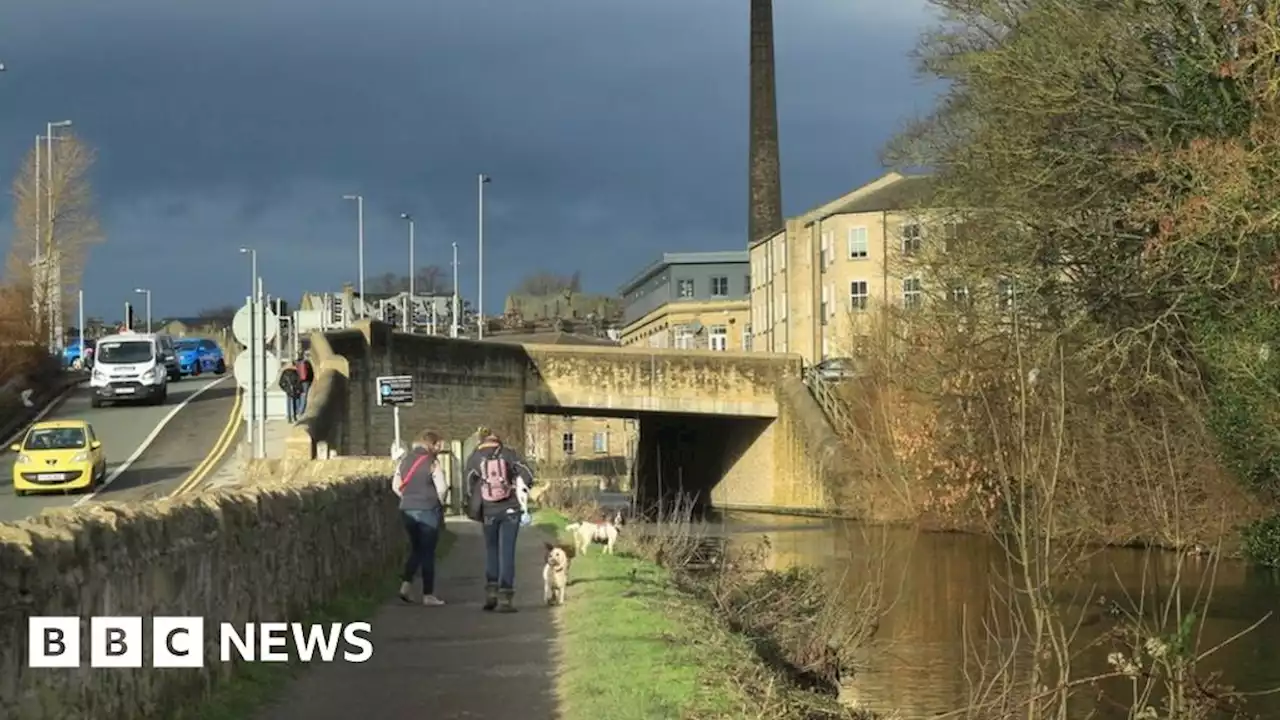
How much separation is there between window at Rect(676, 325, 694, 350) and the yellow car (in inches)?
2805

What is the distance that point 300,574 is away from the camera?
1370cm

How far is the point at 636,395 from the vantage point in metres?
61.3

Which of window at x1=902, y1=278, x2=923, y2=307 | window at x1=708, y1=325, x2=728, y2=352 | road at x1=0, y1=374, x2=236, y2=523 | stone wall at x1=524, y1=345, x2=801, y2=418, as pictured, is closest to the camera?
road at x1=0, y1=374, x2=236, y2=523

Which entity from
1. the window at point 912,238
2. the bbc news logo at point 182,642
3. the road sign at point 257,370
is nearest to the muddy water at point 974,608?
the bbc news logo at point 182,642

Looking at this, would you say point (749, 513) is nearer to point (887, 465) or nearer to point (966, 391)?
point (887, 465)

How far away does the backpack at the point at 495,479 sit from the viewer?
15.9 metres

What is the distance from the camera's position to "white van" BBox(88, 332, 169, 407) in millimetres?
53219

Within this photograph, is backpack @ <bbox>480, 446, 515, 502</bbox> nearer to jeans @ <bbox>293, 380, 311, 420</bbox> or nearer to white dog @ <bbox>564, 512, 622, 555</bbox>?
white dog @ <bbox>564, 512, 622, 555</bbox>

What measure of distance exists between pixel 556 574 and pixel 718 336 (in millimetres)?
92678

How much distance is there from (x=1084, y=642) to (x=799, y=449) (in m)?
38.7

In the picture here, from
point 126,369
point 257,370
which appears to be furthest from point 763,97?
point 257,370

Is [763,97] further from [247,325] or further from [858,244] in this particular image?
[247,325]

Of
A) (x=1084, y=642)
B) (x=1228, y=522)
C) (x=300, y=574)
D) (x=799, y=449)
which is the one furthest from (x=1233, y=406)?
(x=799, y=449)

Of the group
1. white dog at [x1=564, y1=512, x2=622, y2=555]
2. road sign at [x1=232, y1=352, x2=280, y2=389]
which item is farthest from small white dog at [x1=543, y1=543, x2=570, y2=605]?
road sign at [x1=232, y1=352, x2=280, y2=389]
